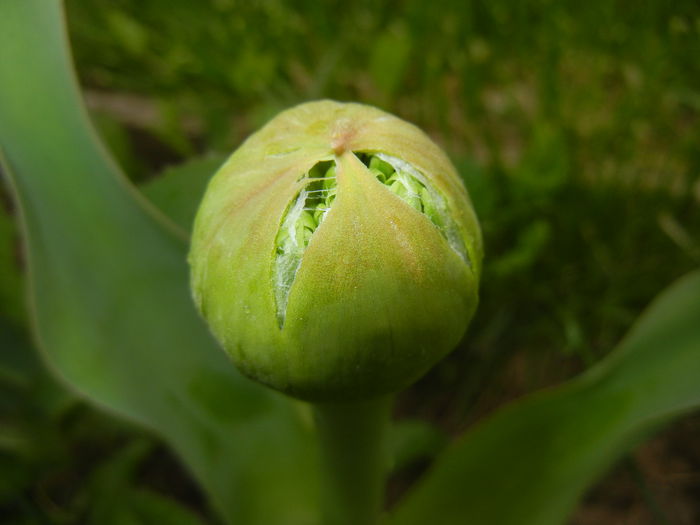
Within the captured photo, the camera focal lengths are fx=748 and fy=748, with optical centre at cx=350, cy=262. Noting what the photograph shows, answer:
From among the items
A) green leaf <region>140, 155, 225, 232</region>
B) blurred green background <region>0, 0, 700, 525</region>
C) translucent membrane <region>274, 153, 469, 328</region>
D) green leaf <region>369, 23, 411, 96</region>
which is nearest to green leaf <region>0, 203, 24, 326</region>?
blurred green background <region>0, 0, 700, 525</region>

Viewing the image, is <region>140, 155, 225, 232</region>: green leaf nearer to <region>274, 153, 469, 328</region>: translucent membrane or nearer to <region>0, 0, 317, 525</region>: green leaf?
<region>0, 0, 317, 525</region>: green leaf

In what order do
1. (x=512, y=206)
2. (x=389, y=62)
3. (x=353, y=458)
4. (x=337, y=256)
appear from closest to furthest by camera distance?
(x=337, y=256) → (x=353, y=458) → (x=512, y=206) → (x=389, y=62)

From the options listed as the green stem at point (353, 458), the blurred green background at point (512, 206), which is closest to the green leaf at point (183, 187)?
the blurred green background at point (512, 206)

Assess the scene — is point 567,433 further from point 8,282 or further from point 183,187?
point 8,282

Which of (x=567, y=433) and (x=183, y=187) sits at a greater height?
(x=183, y=187)

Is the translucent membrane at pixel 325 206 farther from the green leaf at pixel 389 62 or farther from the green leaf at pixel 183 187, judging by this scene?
the green leaf at pixel 389 62

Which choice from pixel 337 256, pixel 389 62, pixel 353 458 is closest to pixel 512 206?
pixel 389 62
